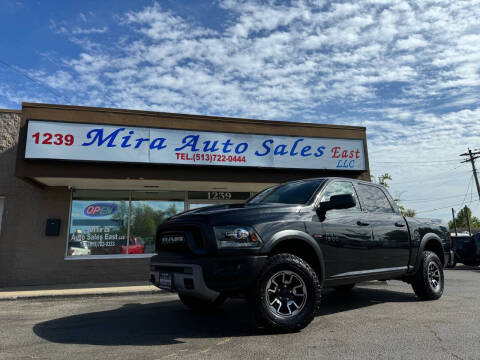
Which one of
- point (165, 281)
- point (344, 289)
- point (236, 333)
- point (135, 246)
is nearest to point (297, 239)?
point (236, 333)

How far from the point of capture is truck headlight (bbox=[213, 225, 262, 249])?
369cm

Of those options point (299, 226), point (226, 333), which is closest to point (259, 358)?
point (226, 333)

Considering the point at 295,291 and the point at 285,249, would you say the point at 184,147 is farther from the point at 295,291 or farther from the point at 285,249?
the point at 295,291

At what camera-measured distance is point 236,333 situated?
396 cm

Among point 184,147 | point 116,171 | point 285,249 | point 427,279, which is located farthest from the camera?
point 184,147

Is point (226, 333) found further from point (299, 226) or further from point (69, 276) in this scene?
point (69, 276)

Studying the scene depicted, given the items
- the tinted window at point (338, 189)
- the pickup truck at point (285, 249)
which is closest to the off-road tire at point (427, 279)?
the pickup truck at point (285, 249)

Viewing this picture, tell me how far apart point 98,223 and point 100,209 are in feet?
1.40

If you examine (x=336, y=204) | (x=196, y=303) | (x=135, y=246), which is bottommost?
(x=196, y=303)

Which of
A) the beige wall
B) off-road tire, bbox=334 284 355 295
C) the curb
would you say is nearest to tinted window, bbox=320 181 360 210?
off-road tire, bbox=334 284 355 295

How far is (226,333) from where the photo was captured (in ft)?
13.1

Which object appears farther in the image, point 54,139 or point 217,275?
point 54,139

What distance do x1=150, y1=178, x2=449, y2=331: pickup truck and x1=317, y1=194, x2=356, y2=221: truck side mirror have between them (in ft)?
0.04

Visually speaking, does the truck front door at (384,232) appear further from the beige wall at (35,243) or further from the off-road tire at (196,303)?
the beige wall at (35,243)
